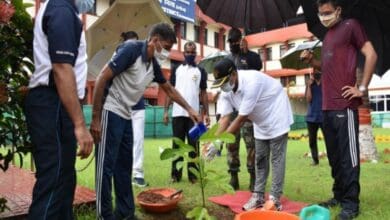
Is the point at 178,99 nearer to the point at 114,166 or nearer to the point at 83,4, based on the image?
the point at 114,166

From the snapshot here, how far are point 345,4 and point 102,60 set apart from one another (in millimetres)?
4928

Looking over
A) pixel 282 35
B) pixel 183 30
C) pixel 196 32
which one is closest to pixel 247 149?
pixel 183 30

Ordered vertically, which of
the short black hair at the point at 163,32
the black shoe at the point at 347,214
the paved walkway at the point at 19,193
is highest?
the short black hair at the point at 163,32

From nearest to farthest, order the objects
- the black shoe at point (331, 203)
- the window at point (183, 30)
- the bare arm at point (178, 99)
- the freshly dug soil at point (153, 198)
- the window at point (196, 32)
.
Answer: the freshly dug soil at point (153, 198) → the bare arm at point (178, 99) → the black shoe at point (331, 203) → the window at point (183, 30) → the window at point (196, 32)

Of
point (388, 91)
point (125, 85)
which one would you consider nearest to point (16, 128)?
point (125, 85)

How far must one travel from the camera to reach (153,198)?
4.04 m

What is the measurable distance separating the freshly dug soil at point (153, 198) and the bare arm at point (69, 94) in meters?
1.78

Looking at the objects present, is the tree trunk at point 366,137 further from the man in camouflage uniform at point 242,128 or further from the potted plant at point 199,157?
the potted plant at point 199,157

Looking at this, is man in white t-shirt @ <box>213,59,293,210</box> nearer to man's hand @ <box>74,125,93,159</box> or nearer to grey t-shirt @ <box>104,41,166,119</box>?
grey t-shirt @ <box>104,41,166,119</box>

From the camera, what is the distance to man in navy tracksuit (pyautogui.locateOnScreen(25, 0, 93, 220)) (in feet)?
7.44

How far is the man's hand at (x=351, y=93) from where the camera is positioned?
149 inches

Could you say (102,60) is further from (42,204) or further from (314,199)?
(42,204)

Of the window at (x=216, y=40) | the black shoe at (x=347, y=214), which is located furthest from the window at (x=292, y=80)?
the black shoe at (x=347, y=214)

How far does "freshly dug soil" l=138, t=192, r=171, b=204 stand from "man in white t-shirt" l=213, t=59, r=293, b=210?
81 cm
